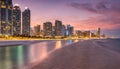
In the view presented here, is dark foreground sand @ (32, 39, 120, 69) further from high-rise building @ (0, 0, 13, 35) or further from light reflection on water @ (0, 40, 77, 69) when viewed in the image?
high-rise building @ (0, 0, 13, 35)

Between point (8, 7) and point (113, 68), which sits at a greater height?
point (8, 7)

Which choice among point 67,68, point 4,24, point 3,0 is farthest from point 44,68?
point 4,24

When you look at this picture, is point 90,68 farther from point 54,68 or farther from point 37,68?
point 37,68

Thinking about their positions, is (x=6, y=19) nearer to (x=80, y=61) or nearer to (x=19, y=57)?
(x=19, y=57)

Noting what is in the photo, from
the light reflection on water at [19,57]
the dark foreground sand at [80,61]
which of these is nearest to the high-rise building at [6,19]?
the light reflection on water at [19,57]

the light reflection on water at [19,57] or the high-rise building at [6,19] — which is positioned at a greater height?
the high-rise building at [6,19]

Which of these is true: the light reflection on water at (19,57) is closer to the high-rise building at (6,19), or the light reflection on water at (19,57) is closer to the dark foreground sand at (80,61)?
the dark foreground sand at (80,61)

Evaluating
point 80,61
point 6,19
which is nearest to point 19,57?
point 80,61

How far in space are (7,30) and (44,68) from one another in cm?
17617

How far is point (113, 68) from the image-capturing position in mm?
13867

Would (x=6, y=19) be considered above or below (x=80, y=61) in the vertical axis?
above

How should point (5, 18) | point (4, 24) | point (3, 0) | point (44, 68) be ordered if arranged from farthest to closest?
point (5, 18) → point (4, 24) → point (3, 0) → point (44, 68)

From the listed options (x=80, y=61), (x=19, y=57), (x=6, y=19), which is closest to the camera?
(x=80, y=61)

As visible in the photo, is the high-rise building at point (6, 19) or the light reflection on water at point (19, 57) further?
the high-rise building at point (6, 19)
